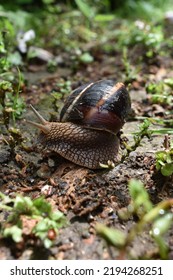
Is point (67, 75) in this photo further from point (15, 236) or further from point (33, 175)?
point (15, 236)

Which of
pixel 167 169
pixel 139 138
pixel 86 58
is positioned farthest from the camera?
pixel 86 58

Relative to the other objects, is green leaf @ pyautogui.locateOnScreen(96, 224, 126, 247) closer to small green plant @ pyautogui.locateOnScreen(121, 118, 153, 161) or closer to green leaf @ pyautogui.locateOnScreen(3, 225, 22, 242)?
green leaf @ pyautogui.locateOnScreen(3, 225, 22, 242)

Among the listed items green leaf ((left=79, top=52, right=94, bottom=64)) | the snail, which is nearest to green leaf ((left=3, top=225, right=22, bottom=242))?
the snail

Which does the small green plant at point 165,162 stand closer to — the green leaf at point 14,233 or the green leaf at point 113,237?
the green leaf at point 113,237

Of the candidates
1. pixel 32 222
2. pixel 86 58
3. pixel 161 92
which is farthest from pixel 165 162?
pixel 86 58

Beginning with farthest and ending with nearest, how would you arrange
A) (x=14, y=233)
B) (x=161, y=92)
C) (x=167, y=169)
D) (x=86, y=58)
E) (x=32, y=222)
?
1. (x=86, y=58)
2. (x=161, y=92)
3. (x=167, y=169)
4. (x=32, y=222)
5. (x=14, y=233)

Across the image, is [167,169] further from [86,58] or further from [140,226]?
[86,58]

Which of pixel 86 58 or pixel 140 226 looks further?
pixel 86 58
